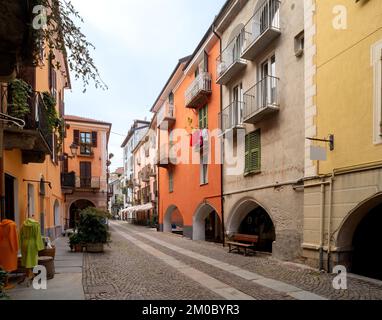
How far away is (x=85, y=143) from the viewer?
3428 centimetres

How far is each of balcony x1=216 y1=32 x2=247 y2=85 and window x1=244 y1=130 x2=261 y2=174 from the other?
3012 millimetres

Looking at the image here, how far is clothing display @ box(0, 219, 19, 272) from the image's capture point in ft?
22.9

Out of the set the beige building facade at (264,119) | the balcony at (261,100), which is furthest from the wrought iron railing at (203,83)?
the balcony at (261,100)

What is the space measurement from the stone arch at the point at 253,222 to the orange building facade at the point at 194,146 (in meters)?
1.20

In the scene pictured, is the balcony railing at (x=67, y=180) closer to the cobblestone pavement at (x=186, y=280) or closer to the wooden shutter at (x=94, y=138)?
the wooden shutter at (x=94, y=138)

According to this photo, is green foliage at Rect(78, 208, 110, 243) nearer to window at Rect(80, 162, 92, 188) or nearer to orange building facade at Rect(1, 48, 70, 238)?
orange building facade at Rect(1, 48, 70, 238)

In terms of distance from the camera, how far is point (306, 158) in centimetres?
1061

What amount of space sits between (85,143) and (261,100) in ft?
80.6

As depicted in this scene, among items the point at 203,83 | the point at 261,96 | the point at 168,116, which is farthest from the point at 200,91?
the point at 168,116

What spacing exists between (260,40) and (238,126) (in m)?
3.60

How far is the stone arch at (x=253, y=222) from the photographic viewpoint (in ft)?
50.1
